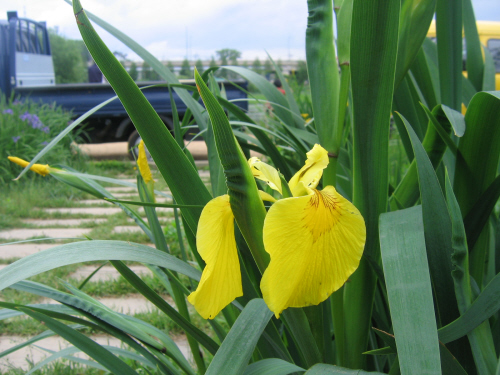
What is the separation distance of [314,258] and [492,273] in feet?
1.35

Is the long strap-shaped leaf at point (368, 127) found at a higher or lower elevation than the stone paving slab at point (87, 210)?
higher

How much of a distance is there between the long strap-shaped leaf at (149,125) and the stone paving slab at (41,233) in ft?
7.11

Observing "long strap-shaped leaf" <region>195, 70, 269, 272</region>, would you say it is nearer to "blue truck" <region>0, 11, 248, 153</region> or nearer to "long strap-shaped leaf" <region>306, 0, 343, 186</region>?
"long strap-shaped leaf" <region>306, 0, 343, 186</region>

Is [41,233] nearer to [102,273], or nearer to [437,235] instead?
[102,273]

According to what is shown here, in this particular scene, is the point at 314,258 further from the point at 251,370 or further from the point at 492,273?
the point at 492,273

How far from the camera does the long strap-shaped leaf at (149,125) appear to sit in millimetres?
382

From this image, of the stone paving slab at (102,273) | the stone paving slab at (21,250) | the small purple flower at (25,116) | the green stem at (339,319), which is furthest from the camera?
the small purple flower at (25,116)

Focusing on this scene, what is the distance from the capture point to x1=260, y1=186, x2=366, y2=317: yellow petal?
321 mm

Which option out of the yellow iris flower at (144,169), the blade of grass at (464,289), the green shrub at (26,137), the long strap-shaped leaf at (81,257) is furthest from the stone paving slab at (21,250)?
the blade of grass at (464,289)

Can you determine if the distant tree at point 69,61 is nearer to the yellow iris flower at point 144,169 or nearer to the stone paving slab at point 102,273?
the stone paving slab at point 102,273

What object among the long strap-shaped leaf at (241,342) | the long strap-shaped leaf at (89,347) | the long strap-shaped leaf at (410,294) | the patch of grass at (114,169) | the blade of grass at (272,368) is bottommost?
the patch of grass at (114,169)

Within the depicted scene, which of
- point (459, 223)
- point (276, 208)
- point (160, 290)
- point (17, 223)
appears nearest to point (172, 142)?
point (276, 208)

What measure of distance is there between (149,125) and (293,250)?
195mm

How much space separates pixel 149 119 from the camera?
410 millimetres
